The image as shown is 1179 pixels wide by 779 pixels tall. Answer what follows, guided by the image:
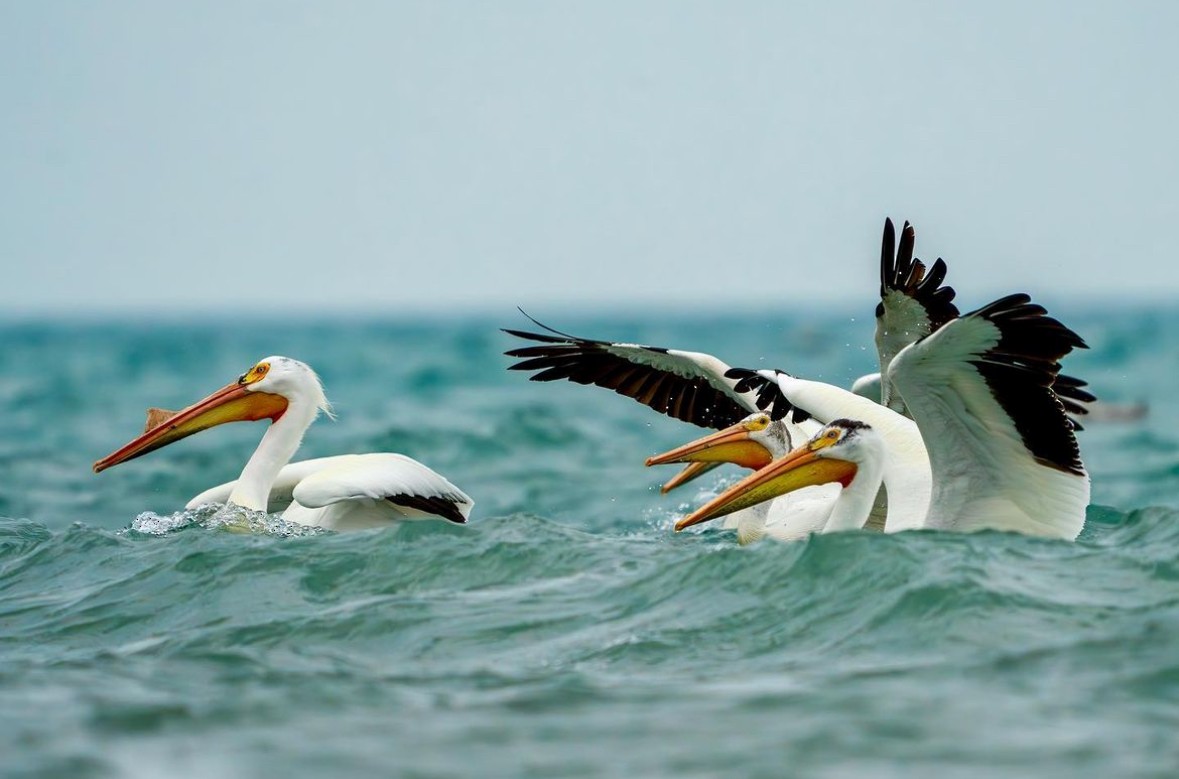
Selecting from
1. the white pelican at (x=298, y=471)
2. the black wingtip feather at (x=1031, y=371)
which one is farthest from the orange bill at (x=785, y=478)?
the white pelican at (x=298, y=471)

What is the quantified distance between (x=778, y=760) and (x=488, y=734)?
71 centimetres

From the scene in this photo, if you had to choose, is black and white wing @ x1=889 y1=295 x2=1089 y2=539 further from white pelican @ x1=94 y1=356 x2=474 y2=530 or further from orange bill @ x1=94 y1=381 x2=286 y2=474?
orange bill @ x1=94 y1=381 x2=286 y2=474

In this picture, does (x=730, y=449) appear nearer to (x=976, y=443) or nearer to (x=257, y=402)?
(x=976, y=443)

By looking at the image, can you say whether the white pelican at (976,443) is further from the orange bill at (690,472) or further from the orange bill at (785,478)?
the orange bill at (690,472)

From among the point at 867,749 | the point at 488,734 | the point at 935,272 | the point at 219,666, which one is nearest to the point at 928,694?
the point at 867,749

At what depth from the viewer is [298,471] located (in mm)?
7812

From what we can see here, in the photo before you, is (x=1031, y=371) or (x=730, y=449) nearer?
(x=1031, y=371)

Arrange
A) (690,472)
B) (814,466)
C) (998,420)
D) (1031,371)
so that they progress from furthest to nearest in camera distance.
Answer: (690,472)
(814,466)
(998,420)
(1031,371)

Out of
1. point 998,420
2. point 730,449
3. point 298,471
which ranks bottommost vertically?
point 298,471

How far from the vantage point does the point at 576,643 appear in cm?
488

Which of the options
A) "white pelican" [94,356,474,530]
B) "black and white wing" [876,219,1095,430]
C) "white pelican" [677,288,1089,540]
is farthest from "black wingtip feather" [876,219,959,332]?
"white pelican" [94,356,474,530]

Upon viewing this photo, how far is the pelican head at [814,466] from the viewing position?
626 centimetres

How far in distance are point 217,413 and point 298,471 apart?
1.55 ft

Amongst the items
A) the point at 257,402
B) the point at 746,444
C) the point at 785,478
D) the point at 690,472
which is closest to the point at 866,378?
the point at 690,472
